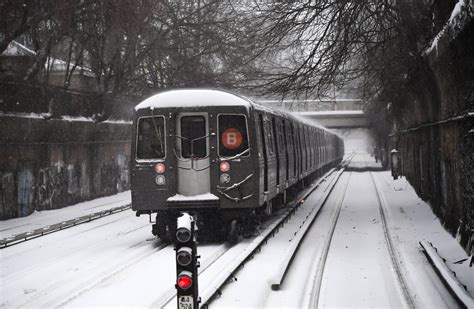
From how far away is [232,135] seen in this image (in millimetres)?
11508

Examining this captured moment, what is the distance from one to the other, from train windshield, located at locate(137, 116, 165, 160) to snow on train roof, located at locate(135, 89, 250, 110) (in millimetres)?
304

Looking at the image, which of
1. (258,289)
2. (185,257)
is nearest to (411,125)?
(258,289)

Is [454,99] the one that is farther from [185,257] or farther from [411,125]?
[411,125]

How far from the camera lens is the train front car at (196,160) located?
11.3m

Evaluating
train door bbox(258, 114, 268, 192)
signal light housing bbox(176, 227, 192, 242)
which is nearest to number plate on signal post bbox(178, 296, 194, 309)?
signal light housing bbox(176, 227, 192, 242)

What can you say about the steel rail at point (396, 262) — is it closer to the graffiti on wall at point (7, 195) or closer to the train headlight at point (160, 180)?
the train headlight at point (160, 180)

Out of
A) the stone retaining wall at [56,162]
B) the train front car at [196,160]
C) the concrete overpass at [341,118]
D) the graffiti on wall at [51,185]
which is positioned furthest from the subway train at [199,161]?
the concrete overpass at [341,118]

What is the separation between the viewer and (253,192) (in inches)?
450

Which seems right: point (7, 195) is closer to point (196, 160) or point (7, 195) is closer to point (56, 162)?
point (56, 162)

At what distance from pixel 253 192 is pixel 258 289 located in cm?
384

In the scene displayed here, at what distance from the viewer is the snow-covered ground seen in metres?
7.40

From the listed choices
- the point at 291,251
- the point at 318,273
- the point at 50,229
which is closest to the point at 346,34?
the point at 291,251

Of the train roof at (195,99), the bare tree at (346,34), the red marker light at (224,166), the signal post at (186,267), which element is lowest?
the signal post at (186,267)

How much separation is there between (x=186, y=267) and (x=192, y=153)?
6840mm
